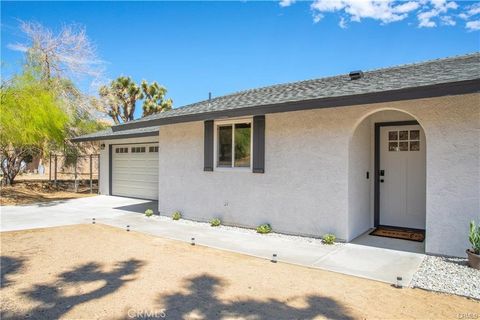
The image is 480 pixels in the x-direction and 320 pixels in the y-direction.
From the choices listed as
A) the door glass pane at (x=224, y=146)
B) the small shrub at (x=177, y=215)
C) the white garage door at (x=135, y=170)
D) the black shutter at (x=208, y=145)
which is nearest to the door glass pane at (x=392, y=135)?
the door glass pane at (x=224, y=146)

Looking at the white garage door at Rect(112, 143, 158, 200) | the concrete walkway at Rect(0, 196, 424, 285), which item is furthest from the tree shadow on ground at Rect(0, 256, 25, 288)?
the white garage door at Rect(112, 143, 158, 200)

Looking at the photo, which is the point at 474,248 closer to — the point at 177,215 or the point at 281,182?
the point at 281,182

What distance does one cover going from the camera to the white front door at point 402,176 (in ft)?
24.0

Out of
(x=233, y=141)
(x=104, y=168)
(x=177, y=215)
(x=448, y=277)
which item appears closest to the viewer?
(x=448, y=277)

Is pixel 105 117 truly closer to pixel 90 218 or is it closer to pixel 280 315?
pixel 90 218

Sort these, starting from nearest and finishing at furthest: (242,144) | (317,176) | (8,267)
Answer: (8,267), (317,176), (242,144)

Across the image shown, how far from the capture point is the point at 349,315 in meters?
3.54

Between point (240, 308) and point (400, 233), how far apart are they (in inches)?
200

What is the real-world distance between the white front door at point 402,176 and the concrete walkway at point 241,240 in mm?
1290

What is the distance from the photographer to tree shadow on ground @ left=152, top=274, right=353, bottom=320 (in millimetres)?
3527

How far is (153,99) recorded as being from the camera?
88.7 ft

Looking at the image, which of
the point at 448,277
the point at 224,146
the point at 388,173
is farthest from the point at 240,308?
the point at 388,173

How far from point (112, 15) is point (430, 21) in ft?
39.7

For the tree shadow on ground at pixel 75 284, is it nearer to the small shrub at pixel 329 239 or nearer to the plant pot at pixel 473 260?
the small shrub at pixel 329 239
